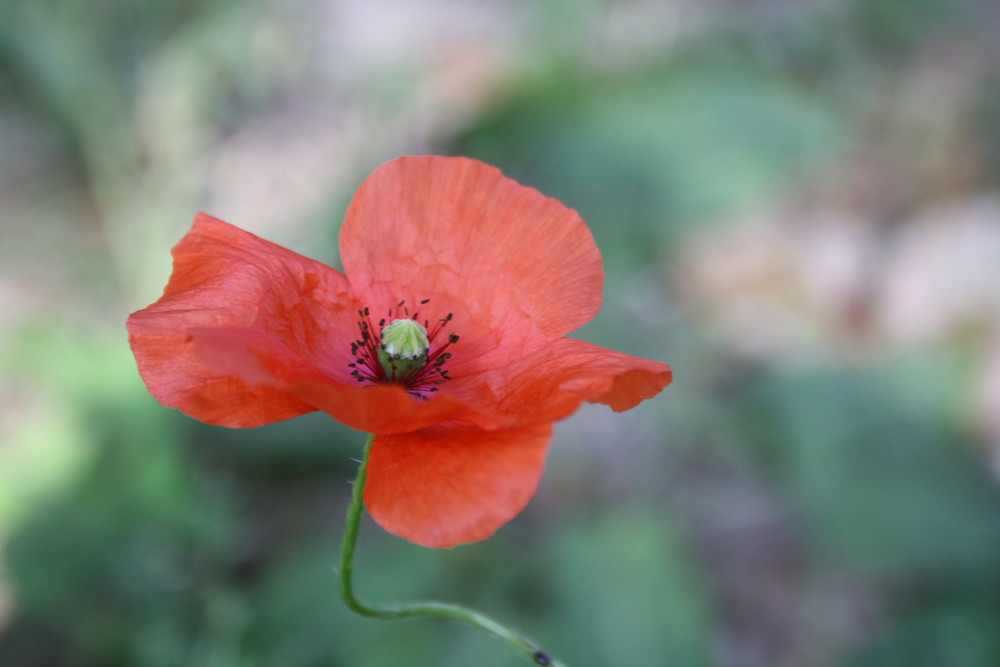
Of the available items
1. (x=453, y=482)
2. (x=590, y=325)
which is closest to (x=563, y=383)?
(x=453, y=482)

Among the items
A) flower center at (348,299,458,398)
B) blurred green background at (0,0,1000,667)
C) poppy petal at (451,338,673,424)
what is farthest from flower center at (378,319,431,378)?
blurred green background at (0,0,1000,667)

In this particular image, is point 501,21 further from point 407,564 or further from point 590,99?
point 407,564

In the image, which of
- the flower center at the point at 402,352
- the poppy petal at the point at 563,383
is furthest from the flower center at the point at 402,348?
the poppy petal at the point at 563,383

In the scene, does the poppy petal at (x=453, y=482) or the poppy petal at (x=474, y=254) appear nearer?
the poppy petal at (x=453, y=482)

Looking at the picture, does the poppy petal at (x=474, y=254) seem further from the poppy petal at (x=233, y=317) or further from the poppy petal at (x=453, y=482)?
the poppy petal at (x=453, y=482)

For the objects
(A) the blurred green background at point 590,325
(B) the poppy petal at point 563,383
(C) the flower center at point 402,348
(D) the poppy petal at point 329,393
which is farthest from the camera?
(A) the blurred green background at point 590,325

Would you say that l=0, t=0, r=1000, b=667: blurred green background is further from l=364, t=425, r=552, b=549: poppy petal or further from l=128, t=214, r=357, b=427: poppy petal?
l=364, t=425, r=552, b=549: poppy petal

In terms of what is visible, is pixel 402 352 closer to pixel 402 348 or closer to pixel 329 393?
pixel 402 348
